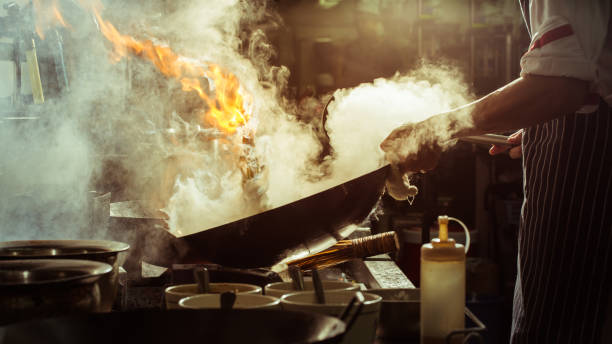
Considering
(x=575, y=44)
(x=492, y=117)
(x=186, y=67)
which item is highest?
(x=186, y=67)

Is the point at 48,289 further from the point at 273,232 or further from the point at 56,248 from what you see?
the point at 273,232

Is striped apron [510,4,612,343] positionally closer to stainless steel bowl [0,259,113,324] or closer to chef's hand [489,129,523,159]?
chef's hand [489,129,523,159]

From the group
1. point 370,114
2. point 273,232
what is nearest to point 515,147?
point 370,114

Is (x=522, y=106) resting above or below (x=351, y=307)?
above

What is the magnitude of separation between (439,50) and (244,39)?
204 centimetres

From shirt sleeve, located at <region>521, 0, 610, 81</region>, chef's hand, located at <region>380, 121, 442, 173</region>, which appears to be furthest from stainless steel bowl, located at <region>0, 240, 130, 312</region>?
shirt sleeve, located at <region>521, 0, 610, 81</region>

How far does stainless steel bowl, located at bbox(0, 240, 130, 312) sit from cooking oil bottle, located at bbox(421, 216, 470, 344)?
611 mm

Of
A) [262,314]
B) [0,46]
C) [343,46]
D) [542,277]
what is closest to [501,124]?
[542,277]

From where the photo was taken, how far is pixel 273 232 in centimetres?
146

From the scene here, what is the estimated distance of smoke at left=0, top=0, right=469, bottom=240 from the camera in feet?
6.57

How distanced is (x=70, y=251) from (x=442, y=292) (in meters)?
0.81

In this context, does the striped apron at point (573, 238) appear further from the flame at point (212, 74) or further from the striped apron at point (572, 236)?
the flame at point (212, 74)

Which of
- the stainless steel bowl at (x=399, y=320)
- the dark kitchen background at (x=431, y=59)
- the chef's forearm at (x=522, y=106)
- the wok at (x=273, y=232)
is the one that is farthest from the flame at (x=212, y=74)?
the dark kitchen background at (x=431, y=59)

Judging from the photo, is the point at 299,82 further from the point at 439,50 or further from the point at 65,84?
the point at 65,84
